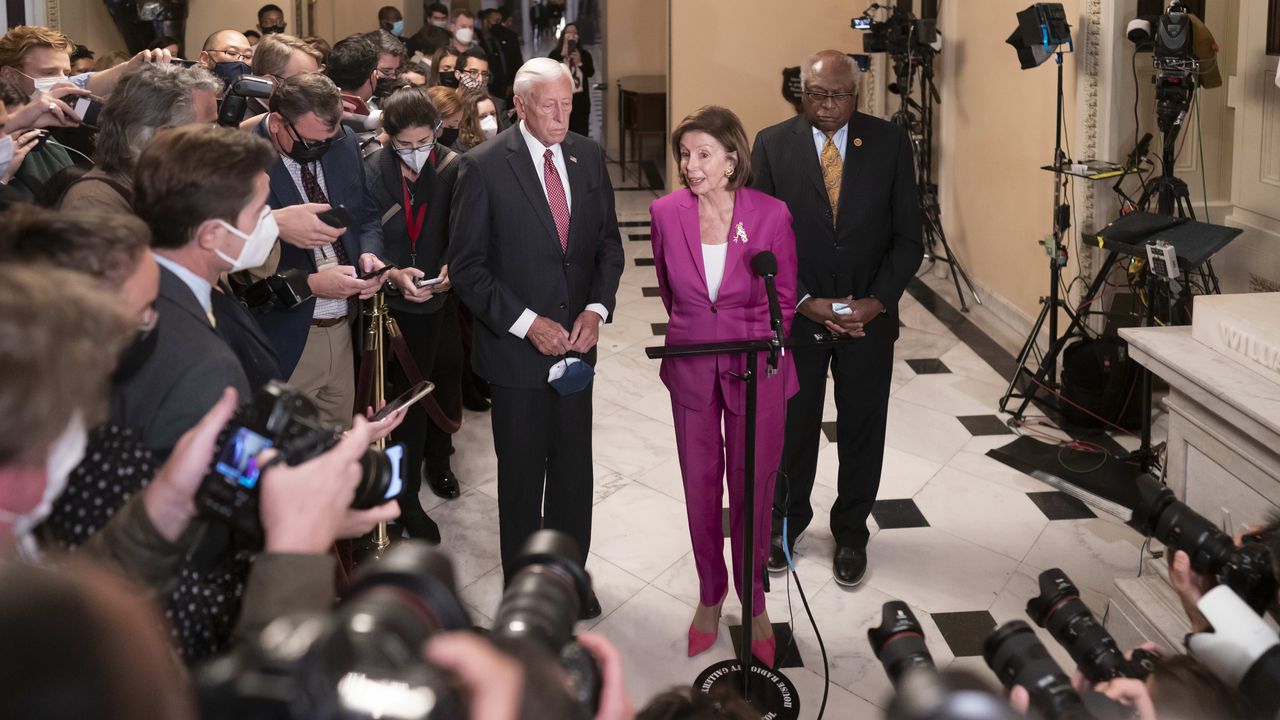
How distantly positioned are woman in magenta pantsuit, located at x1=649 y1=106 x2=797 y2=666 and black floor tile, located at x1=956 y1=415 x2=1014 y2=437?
2129mm

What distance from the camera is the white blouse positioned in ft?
11.4

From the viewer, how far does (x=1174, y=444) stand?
339 cm

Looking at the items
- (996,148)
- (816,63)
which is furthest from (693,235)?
(996,148)

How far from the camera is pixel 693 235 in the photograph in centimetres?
345

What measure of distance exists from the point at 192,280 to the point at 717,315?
1604mm

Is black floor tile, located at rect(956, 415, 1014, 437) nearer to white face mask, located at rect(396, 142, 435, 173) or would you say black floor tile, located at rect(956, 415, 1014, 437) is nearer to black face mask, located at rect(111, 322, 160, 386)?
white face mask, located at rect(396, 142, 435, 173)

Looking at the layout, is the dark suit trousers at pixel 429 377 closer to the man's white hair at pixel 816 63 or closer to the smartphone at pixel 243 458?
the man's white hair at pixel 816 63

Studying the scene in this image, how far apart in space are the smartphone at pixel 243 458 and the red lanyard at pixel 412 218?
2938mm

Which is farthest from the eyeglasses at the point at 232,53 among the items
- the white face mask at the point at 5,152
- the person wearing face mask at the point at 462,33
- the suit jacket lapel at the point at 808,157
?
the person wearing face mask at the point at 462,33

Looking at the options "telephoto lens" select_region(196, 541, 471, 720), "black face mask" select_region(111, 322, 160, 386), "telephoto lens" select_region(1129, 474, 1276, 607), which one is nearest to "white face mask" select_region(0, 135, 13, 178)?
"black face mask" select_region(111, 322, 160, 386)

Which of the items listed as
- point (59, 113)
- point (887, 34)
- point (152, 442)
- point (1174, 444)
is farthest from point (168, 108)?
point (887, 34)

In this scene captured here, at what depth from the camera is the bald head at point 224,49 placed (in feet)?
17.4

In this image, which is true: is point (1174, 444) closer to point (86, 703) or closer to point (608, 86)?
point (86, 703)

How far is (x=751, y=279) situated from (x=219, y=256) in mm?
1611
